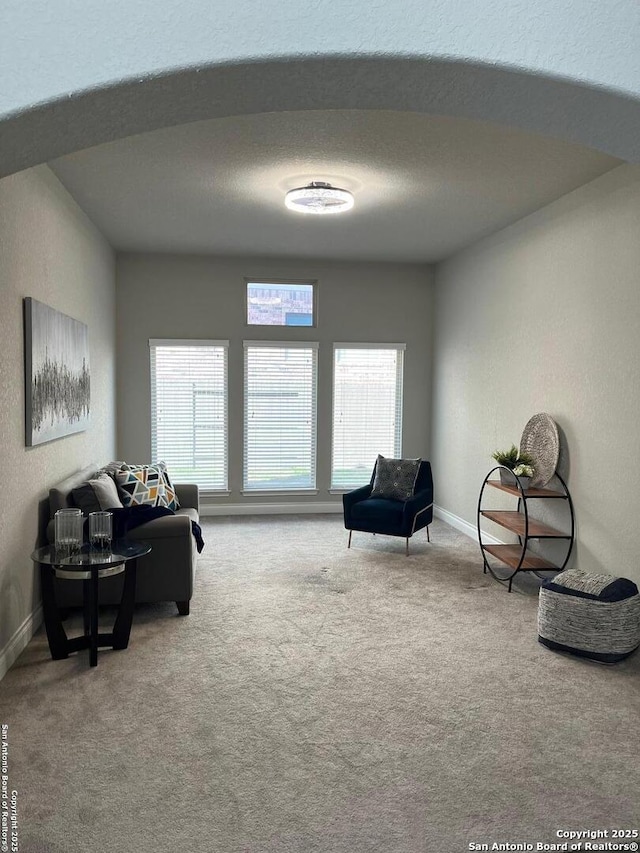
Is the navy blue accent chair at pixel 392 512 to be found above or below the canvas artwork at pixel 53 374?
below

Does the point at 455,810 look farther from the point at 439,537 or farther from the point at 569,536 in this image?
the point at 439,537

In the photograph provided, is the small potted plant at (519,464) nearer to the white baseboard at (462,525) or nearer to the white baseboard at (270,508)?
the white baseboard at (462,525)

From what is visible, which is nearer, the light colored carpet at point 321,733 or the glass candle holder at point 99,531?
the light colored carpet at point 321,733

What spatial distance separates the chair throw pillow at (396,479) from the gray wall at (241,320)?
1492mm

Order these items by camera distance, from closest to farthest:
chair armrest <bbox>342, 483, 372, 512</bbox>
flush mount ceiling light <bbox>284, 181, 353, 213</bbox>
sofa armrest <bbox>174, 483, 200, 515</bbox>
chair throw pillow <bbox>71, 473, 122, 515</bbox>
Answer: chair throw pillow <bbox>71, 473, 122, 515</bbox> < flush mount ceiling light <bbox>284, 181, 353, 213</bbox> < sofa armrest <bbox>174, 483, 200, 515</bbox> < chair armrest <bbox>342, 483, 372, 512</bbox>

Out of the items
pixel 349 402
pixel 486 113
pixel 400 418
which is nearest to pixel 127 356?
pixel 349 402

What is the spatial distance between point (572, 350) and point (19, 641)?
4049 millimetres

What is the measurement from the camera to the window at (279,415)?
24.4ft

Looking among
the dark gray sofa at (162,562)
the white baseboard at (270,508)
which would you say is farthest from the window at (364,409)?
the dark gray sofa at (162,562)

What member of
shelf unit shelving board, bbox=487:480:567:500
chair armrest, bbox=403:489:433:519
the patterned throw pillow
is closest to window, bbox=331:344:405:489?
chair armrest, bbox=403:489:433:519

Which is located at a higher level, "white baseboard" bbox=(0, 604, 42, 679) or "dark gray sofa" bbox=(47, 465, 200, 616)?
"dark gray sofa" bbox=(47, 465, 200, 616)

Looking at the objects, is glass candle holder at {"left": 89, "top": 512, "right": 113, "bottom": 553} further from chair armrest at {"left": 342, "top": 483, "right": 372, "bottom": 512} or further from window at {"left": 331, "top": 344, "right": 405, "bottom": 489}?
window at {"left": 331, "top": 344, "right": 405, "bottom": 489}

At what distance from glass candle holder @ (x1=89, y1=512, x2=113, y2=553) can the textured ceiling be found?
7.12 feet

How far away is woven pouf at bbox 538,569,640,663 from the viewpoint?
3492 millimetres
